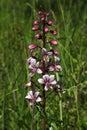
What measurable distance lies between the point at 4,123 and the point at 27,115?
0.54 feet

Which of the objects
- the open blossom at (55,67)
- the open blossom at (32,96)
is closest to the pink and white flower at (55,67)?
the open blossom at (55,67)

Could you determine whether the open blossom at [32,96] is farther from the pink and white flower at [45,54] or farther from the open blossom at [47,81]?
the pink and white flower at [45,54]

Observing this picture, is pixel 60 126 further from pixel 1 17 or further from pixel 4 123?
pixel 1 17

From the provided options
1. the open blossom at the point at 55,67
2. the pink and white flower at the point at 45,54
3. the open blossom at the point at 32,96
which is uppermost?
the pink and white flower at the point at 45,54

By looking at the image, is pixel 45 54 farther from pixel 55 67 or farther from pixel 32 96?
pixel 32 96

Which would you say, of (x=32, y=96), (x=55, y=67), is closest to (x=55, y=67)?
(x=55, y=67)

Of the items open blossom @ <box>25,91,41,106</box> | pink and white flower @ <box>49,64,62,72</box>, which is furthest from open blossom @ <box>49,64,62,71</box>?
open blossom @ <box>25,91,41,106</box>

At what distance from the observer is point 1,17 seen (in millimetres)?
5988

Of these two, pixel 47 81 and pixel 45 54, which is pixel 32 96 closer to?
pixel 47 81

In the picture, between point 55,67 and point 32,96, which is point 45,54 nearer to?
point 55,67

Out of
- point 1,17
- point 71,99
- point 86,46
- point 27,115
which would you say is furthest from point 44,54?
point 1,17

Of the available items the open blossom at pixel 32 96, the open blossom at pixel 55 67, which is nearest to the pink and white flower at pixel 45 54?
the open blossom at pixel 55 67

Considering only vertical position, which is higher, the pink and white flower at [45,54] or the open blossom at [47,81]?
the pink and white flower at [45,54]

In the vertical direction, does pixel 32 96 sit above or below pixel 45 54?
below
